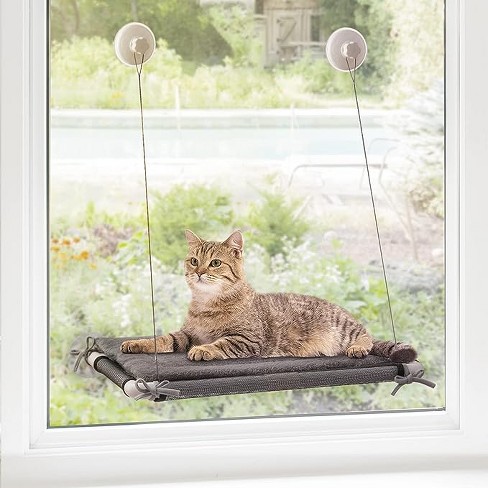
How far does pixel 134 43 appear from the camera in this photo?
167cm

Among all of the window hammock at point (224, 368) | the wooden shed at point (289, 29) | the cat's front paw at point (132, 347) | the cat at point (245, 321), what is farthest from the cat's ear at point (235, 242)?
the wooden shed at point (289, 29)

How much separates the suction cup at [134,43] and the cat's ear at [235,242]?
1.42ft

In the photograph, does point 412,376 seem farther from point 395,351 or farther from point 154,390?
point 154,390

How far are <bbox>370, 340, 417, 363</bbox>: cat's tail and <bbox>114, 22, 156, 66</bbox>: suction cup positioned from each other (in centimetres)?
83

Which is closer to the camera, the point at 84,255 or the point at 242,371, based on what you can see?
the point at 242,371

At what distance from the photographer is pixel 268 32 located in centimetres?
174

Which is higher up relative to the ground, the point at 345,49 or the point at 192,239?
the point at 345,49

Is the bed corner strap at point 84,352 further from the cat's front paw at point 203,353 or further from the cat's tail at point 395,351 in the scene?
the cat's tail at point 395,351

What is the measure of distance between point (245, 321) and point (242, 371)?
0.49ft

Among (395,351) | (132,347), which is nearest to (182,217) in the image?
(132,347)

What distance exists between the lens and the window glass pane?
5.57 ft

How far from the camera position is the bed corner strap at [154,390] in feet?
5.08

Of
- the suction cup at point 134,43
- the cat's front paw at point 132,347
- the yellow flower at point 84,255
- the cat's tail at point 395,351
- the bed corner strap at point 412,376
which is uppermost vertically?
the suction cup at point 134,43

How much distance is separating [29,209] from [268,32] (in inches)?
26.0
